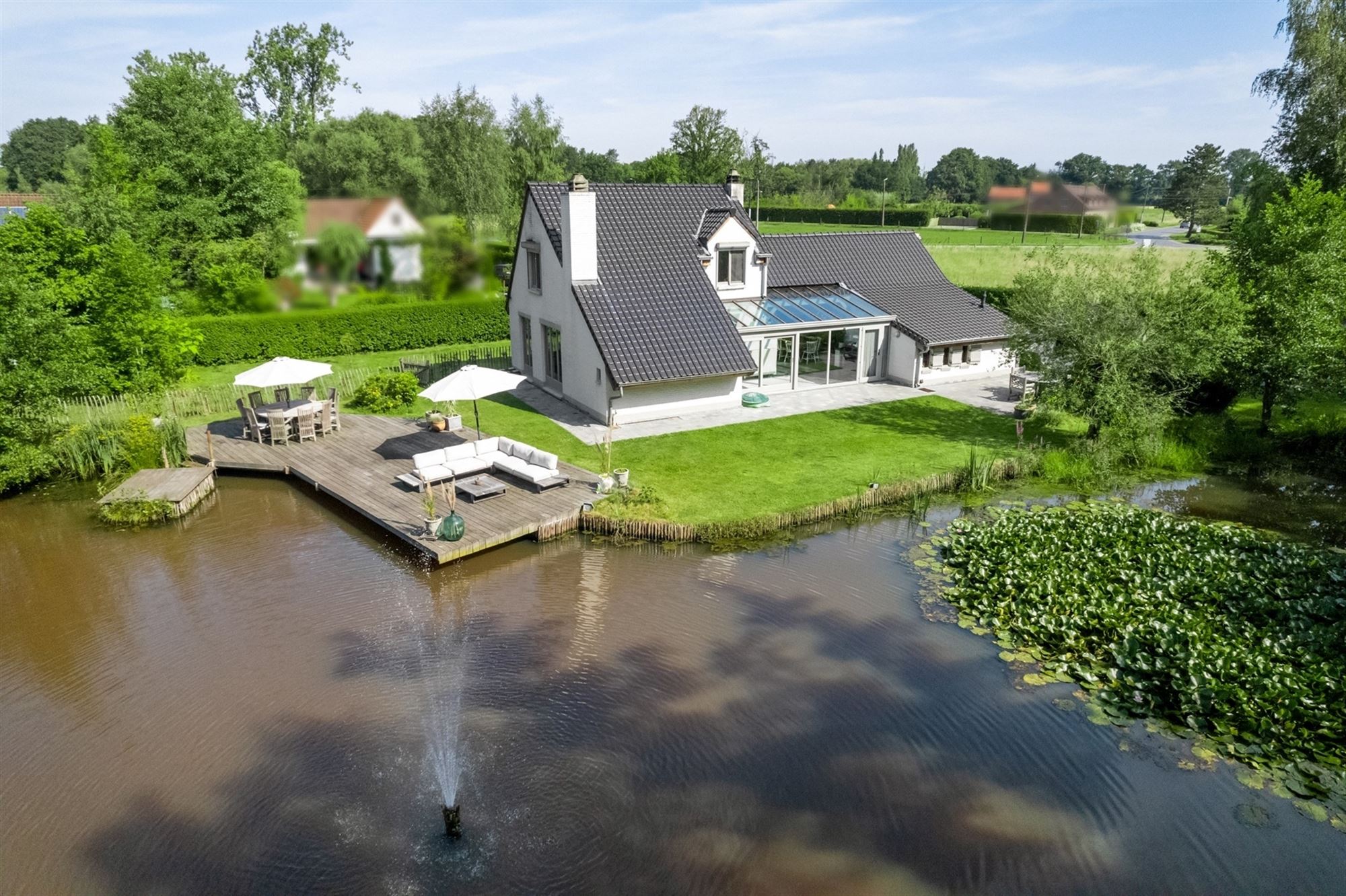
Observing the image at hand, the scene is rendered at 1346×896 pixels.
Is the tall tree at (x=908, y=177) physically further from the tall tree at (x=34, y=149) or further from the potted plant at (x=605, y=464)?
the tall tree at (x=34, y=149)

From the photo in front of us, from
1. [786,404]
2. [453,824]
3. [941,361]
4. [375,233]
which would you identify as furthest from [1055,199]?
[453,824]

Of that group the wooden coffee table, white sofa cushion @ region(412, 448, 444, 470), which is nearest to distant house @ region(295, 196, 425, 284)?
white sofa cushion @ region(412, 448, 444, 470)

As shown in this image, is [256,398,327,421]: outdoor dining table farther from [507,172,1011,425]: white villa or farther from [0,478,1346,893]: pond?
[507,172,1011,425]: white villa

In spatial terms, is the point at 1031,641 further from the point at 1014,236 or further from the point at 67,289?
the point at 1014,236

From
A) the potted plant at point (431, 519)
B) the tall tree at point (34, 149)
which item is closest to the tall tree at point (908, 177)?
the potted plant at point (431, 519)

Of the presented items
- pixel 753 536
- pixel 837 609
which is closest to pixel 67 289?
pixel 753 536

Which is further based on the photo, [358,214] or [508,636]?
[358,214]
